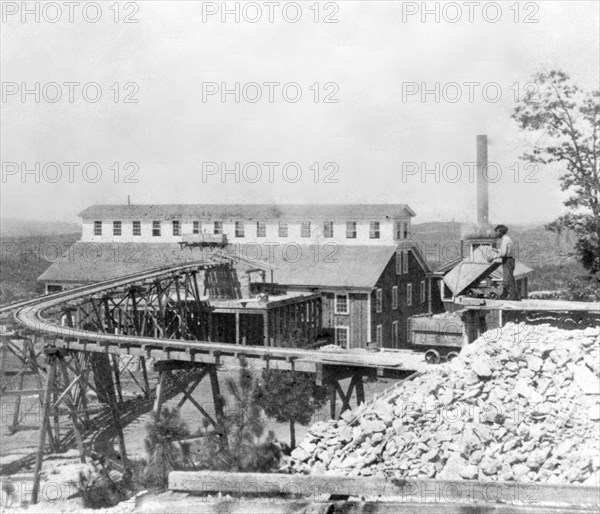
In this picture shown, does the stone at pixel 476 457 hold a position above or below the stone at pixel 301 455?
above

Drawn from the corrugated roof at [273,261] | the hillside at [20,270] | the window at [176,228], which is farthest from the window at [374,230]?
the hillside at [20,270]

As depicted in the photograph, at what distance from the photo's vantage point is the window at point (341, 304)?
3111 centimetres

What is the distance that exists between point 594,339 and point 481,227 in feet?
19.0

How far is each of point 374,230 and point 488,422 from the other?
23420 mm

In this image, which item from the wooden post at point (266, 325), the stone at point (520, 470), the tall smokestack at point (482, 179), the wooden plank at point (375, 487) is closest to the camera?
the wooden plank at point (375, 487)

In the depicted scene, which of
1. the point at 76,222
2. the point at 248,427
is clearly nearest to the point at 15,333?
the point at 248,427

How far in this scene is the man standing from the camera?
50.0 feet

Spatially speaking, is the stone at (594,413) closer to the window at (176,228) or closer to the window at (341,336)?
the window at (341,336)

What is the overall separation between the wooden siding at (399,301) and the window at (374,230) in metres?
1.74

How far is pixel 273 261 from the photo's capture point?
111 feet

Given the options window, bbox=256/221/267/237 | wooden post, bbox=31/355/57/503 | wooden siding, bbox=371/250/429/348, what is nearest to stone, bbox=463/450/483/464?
wooden post, bbox=31/355/57/503

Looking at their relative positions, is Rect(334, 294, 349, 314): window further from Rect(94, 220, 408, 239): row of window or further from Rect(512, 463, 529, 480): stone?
Rect(512, 463, 529, 480): stone

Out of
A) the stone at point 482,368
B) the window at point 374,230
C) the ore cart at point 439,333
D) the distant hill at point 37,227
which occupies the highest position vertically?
the distant hill at point 37,227

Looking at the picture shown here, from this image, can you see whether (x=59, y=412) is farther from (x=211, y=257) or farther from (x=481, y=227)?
(x=211, y=257)
